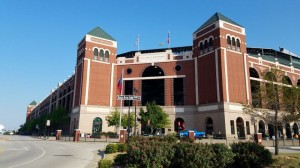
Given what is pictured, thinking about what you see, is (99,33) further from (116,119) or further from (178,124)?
(178,124)

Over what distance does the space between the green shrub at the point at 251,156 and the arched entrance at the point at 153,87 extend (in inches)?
2050

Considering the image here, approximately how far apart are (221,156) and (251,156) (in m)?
2.14

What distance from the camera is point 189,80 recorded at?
64.8 metres

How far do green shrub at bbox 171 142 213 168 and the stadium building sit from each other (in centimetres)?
4049

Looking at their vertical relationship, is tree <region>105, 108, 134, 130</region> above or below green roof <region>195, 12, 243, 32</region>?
below

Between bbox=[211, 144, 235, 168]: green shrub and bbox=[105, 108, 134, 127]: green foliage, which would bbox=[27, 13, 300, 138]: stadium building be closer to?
bbox=[105, 108, 134, 127]: green foliage

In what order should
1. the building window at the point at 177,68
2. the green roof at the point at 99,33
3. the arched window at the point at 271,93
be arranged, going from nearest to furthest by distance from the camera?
the arched window at the point at 271,93
the building window at the point at 177,68
the green roof at the point at 99,33

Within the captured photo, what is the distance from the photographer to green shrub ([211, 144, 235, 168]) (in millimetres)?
14542

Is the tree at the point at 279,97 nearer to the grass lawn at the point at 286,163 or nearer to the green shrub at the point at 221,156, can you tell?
the grass lawn at the point at 286,163

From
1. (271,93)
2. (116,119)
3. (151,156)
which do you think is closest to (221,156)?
(151,156)

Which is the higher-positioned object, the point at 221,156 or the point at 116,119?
the point at 116,119

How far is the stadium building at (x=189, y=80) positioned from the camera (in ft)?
187

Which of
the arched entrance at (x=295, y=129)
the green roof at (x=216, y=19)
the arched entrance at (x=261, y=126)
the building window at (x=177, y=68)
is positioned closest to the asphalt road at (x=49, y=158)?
the building window at (x=177, y=68)

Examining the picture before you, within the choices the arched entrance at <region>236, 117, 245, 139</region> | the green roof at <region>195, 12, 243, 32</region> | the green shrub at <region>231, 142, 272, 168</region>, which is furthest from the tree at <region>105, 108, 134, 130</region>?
the green shrub at <region>231, 142, 272, 168</region>
